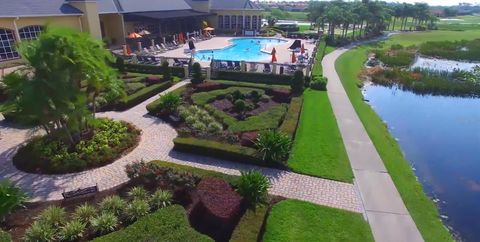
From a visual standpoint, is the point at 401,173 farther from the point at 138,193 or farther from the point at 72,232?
the point at 72,232

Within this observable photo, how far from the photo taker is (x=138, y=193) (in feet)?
37.2

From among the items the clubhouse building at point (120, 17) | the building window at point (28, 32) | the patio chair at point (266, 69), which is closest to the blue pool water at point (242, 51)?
the clubhouse building at point (120, 17)

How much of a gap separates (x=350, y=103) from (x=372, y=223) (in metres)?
13.4

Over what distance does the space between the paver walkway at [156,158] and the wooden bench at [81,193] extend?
0.76 metres

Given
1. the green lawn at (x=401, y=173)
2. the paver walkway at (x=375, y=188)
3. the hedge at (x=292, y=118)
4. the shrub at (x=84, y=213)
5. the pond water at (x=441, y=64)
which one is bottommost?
the pond water at (x=441, y=64)

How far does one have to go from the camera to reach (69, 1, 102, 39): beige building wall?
110 ft

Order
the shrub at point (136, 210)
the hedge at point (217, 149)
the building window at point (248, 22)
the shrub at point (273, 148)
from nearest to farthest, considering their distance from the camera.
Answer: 1. the shrub at point (136, 210)
2. the shrub at point (273, 148)
3. the hedge at point (217, 149)
4. the building window at point (248, 22)

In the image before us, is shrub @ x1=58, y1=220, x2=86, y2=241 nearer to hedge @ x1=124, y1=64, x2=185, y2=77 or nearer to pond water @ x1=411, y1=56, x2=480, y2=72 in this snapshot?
hedge @ x1=124, y1=64, x2=185, y2=77

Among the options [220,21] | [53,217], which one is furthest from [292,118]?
[220,21]

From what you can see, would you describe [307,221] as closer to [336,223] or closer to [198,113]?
[336,223]

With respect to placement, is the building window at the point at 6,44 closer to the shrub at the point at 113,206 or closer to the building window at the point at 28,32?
the building window at the point at 28,32

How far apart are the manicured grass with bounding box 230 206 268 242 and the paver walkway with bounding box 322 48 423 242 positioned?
363cm

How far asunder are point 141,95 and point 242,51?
2322 cm

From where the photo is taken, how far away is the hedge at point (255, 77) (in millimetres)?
26553
